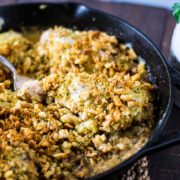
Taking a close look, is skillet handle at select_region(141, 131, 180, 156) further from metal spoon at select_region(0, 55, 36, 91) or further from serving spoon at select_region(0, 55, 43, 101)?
metal spoon at select_region(0, 55, 36, 91)

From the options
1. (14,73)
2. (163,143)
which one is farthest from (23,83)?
(163,143)

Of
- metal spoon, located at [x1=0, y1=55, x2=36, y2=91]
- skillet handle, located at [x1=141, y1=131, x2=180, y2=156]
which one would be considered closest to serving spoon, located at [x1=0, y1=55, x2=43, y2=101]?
metal spoon, located at [x1=0, y1=55, x2=36, y2=91]

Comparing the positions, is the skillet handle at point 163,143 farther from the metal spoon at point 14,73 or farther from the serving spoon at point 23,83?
the metal spoon at point 14,73

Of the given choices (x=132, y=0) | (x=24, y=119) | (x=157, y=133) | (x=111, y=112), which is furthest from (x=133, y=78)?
(x=132, y=0)

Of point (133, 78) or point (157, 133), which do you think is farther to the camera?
point (133, 78)

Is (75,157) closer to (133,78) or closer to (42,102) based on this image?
(42,102)

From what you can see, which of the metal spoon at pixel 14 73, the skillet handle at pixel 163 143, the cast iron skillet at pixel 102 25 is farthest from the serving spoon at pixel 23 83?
the skillet handle at pixel 163 143

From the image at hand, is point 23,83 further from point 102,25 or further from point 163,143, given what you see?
point 163,143
